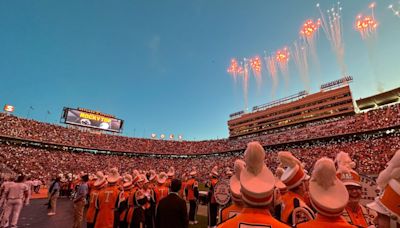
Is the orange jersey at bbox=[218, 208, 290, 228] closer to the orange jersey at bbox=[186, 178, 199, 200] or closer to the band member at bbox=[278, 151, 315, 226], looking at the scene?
the band member at bbox=[278, 151, 315, 226]

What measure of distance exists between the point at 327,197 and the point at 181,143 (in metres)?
74.9

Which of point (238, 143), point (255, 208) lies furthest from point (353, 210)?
point (238, 143)

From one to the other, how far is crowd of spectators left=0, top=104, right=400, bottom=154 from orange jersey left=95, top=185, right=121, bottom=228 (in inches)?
1766

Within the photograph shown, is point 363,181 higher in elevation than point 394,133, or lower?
lower

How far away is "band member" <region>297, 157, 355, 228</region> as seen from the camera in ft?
5.53

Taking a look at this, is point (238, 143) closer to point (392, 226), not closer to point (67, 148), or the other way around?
point (67, 148)

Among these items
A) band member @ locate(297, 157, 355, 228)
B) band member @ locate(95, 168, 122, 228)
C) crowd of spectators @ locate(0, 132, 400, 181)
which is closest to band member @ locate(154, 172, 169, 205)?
band member @ locate(95, 168, 122, 228)

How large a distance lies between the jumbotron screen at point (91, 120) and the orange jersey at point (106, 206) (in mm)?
54321

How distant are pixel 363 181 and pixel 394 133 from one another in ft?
135

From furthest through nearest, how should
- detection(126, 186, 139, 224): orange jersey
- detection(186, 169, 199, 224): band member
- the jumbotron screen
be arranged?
the jumbotron screen < detection(186, 169, 199, 224): band member < detection(126, 186, 139, 224): orange jersey

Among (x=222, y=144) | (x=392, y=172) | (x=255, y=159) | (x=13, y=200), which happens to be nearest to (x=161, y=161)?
(x=222, y=144)

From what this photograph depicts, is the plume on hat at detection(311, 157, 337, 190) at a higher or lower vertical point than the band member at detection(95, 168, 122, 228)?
higher

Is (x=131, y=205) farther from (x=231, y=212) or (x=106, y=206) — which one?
(x=231, y=212)

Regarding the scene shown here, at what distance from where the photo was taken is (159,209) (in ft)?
16.2
